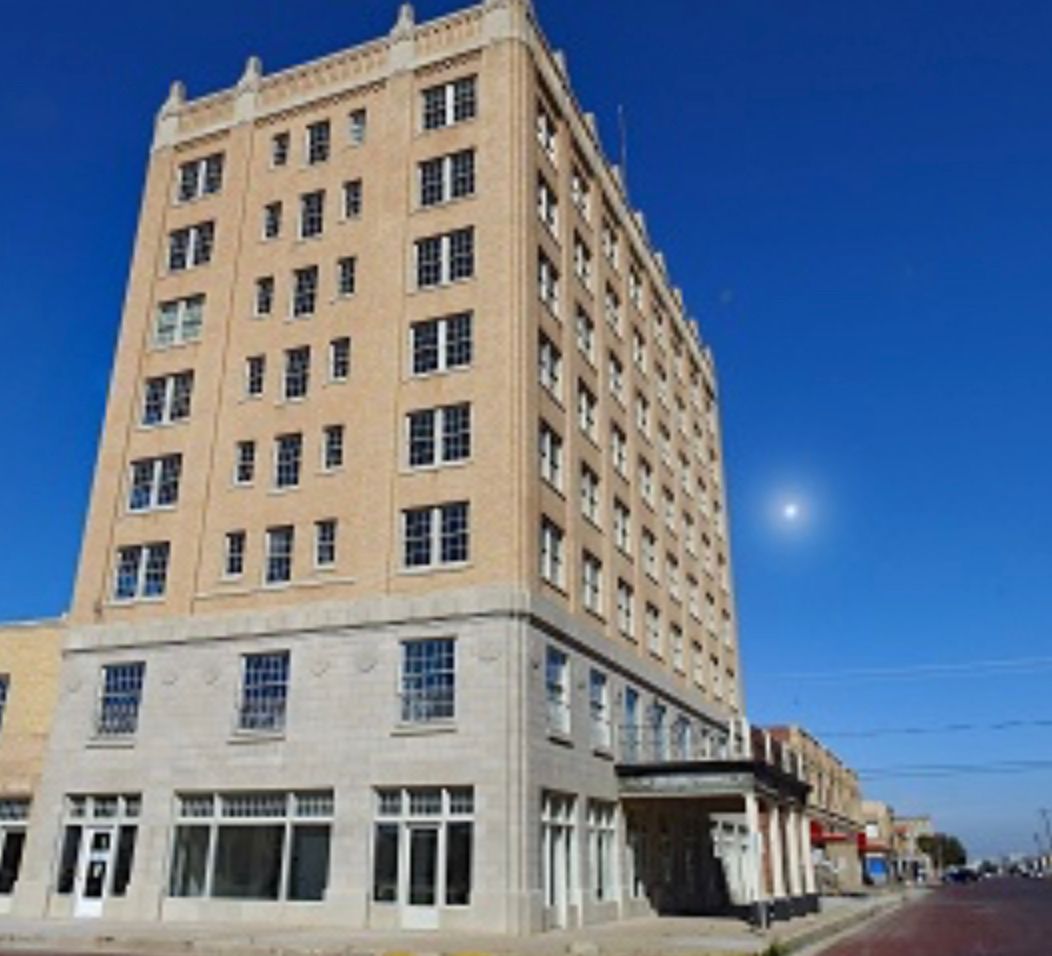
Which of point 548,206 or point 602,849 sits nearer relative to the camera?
point 602,849

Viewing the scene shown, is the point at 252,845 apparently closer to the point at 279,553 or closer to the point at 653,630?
the point at 279,553

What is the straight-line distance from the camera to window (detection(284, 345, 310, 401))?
33.3 m

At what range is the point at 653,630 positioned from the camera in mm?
41531

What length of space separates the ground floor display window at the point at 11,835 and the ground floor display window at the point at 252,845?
6.78m

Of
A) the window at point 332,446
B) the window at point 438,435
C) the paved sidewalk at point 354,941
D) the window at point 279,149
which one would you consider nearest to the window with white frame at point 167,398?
the window at point 332,446

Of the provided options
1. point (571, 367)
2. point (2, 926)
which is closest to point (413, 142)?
point (571, 367)

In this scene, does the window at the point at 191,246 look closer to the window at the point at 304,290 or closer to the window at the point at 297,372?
the window at the point at 304,290

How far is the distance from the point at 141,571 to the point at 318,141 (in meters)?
16.9

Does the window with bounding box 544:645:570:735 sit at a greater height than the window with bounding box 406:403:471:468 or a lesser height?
lesser

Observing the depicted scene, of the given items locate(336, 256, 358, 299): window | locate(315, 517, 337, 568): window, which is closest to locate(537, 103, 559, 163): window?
locate(336, 256, 358, 299): window

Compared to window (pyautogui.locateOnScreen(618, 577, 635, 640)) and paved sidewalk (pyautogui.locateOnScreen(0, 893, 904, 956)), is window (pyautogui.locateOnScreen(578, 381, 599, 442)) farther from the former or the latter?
paved sidewalk (pyautogui.locateOnScreen(0, 893, 904, 956))

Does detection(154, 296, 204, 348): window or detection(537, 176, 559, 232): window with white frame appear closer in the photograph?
detection(537, 176, 559, 232): window with white frame

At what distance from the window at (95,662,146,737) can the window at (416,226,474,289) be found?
15.4m

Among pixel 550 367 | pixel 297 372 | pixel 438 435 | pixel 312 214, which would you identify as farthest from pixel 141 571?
pixel 550 367
